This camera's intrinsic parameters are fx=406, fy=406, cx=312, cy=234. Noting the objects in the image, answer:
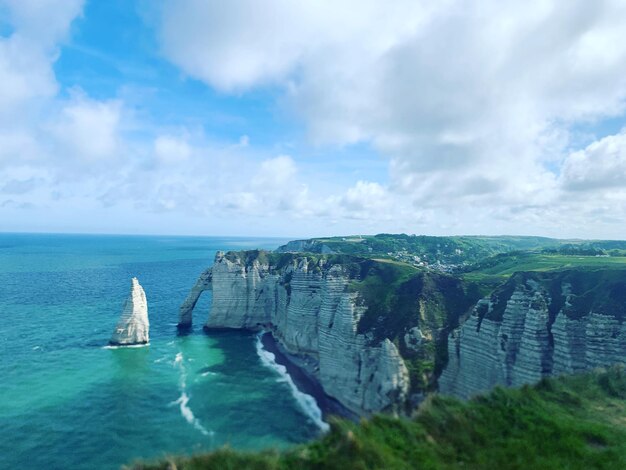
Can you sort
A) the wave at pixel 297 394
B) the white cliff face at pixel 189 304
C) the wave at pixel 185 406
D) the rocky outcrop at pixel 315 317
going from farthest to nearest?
the white cliff face at pixel 189 304 → the wave at pixel 297 394 → the rocky outcrop at pixel 315 317 → the wave at pixel 185 406

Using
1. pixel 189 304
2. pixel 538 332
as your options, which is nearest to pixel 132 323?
pixel 189 304

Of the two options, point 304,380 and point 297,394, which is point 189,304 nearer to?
point 304,380

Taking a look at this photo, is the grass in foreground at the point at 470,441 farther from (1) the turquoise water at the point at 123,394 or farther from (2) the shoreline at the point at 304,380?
(2) the shoreline at the point at 304,380

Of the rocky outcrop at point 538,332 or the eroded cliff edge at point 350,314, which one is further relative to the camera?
the eroded cliff edge at point 350,314

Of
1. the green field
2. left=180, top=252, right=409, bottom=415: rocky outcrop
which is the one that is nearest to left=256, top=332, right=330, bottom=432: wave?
left=180, top=252, right=409, bottom=415: rocky outcrop

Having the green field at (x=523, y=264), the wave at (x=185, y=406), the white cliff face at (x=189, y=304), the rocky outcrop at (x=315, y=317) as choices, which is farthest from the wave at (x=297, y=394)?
the green field at (x=523, y=264)

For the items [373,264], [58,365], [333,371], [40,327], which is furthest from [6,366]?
[373,264]
